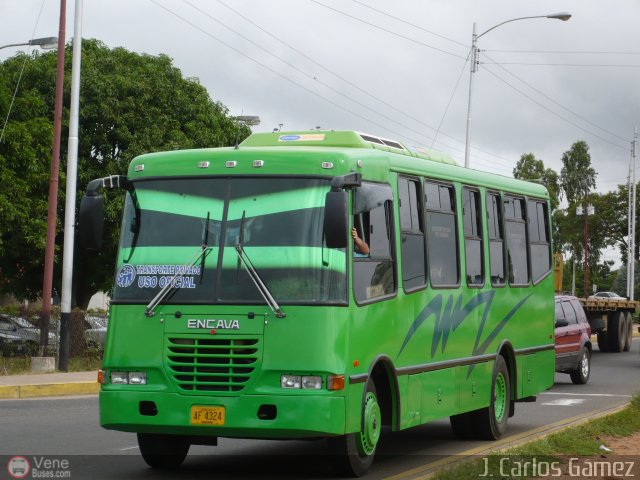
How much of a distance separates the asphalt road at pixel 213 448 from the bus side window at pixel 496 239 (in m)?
1.89

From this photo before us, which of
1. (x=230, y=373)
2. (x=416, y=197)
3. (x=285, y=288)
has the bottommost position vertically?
(x=230, y=373)

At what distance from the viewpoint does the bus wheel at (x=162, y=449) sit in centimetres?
1170

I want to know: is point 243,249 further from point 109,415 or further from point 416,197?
point 416,197

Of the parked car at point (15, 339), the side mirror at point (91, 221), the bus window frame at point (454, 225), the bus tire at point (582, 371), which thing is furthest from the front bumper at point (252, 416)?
the parked car at point (15, 339)

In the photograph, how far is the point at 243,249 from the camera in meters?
10.8

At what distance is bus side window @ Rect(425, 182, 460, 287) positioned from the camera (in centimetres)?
1306

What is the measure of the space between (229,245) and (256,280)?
41 cm

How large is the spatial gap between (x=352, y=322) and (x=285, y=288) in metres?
0.64

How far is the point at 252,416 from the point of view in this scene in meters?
10.5

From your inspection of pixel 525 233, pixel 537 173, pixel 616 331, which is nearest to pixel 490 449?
pixel 525 233

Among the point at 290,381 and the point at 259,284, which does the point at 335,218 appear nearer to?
the point at 259,284

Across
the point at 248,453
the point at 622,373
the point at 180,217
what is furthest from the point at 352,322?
the point at 622,373

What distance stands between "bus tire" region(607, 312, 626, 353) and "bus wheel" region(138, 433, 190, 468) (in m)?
29.5

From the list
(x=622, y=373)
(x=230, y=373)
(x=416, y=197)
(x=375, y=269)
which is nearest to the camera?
(x=230, y=373)
